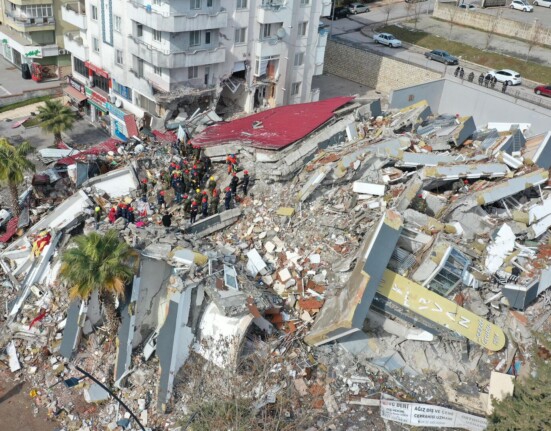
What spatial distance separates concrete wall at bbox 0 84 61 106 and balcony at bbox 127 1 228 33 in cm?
1464

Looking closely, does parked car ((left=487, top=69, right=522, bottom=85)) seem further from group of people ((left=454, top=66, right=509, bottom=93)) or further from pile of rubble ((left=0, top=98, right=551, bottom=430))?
pile of rubble ((left=0, top=98, right=551, bottom=430))

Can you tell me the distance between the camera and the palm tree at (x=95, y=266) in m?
18.6

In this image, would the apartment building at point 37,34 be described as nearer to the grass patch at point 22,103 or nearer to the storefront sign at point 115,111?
the grass patch at point 22,103

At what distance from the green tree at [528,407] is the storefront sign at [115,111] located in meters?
30.4

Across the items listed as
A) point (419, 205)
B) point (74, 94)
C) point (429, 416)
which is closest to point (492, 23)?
point (74, 94)

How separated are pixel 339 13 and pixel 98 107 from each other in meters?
31.3

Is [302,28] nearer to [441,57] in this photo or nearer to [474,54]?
[441,57]

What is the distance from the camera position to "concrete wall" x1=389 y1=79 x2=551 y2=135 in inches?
1394

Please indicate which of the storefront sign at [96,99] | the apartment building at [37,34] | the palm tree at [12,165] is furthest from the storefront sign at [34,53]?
the palm tree at [12,165]

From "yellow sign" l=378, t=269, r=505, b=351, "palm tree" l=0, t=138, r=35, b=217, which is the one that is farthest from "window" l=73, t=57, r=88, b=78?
"yellow sign" l=378, t=269, r=505, b=351

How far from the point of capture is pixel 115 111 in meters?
40.2

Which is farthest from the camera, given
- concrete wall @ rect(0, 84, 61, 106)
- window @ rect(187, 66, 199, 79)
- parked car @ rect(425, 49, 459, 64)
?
parked car @ rect(425, 49, 459, 64)

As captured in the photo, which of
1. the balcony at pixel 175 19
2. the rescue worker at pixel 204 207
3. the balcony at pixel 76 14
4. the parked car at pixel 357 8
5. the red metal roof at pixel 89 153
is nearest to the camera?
the rescue worker at pixel 204 207

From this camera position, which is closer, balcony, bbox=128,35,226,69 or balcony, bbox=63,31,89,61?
balcony, bbox=128,35,226,69
